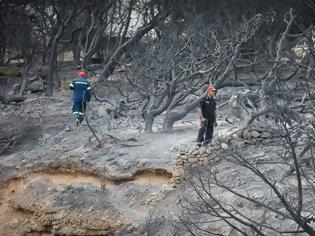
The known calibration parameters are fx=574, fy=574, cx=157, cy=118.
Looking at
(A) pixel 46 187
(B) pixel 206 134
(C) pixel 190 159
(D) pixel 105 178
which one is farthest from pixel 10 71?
(C) pixel 190 159

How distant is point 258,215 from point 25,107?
40.8 feet

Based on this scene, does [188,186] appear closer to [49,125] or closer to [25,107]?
[49,125]

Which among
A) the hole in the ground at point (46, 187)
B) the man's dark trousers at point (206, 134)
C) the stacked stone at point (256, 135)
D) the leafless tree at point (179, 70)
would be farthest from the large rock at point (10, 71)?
the stacked stone at point (256, 135)

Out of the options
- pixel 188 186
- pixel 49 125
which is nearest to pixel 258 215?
pixel 188 186

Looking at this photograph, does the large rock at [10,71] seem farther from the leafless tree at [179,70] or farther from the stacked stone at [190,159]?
the stacked stone at [190,159]

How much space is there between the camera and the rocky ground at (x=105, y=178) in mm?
12234

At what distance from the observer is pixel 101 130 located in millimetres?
15930

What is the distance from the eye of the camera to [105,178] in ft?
43.7

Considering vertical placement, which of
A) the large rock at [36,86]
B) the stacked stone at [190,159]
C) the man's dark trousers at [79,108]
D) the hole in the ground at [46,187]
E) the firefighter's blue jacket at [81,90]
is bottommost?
the hole in the ground at [46,187]

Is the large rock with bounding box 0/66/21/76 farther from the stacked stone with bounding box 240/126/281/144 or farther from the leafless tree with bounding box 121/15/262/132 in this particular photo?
the stacked stone with bounding box 240/126/281/144

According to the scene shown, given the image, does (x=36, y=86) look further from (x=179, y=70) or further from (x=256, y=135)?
(x=256, y=135)

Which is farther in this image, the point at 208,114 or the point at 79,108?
the point at 79,108

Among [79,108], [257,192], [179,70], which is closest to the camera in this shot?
[257,192]

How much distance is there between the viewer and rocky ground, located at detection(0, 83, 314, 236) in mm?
12234
